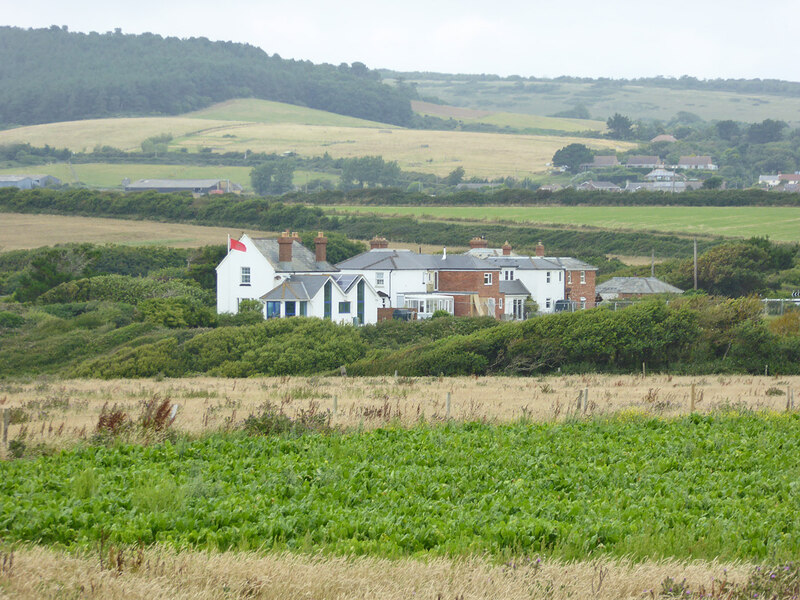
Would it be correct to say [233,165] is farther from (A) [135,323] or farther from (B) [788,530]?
(B) [788,530]

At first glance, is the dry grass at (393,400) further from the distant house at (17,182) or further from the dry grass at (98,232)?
the distant house at (17,182)

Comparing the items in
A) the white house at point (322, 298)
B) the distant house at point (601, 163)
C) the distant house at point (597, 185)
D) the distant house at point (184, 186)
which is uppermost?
the distant house at point (601, 163)

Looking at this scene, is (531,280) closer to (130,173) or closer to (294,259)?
(294,259)

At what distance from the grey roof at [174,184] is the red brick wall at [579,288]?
83.0 metres

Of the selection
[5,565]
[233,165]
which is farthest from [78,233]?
[5,565]

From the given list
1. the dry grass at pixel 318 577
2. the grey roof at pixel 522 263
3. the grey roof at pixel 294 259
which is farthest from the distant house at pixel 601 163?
the dry grass at pixel 318 577

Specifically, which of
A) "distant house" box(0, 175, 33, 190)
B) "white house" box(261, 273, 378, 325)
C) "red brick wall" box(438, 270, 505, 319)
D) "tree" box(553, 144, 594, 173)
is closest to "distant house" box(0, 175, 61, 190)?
"distant house" box(0, 175, 33, 190)

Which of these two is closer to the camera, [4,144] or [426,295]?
[426,295]

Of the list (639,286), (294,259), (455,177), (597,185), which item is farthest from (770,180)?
(294,259)

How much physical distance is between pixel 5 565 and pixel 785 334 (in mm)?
45063

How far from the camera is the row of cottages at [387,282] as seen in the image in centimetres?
6106

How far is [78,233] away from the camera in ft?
317

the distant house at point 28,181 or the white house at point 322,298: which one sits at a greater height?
the distant house at point 28,181

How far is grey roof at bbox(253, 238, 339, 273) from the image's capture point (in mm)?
62406
